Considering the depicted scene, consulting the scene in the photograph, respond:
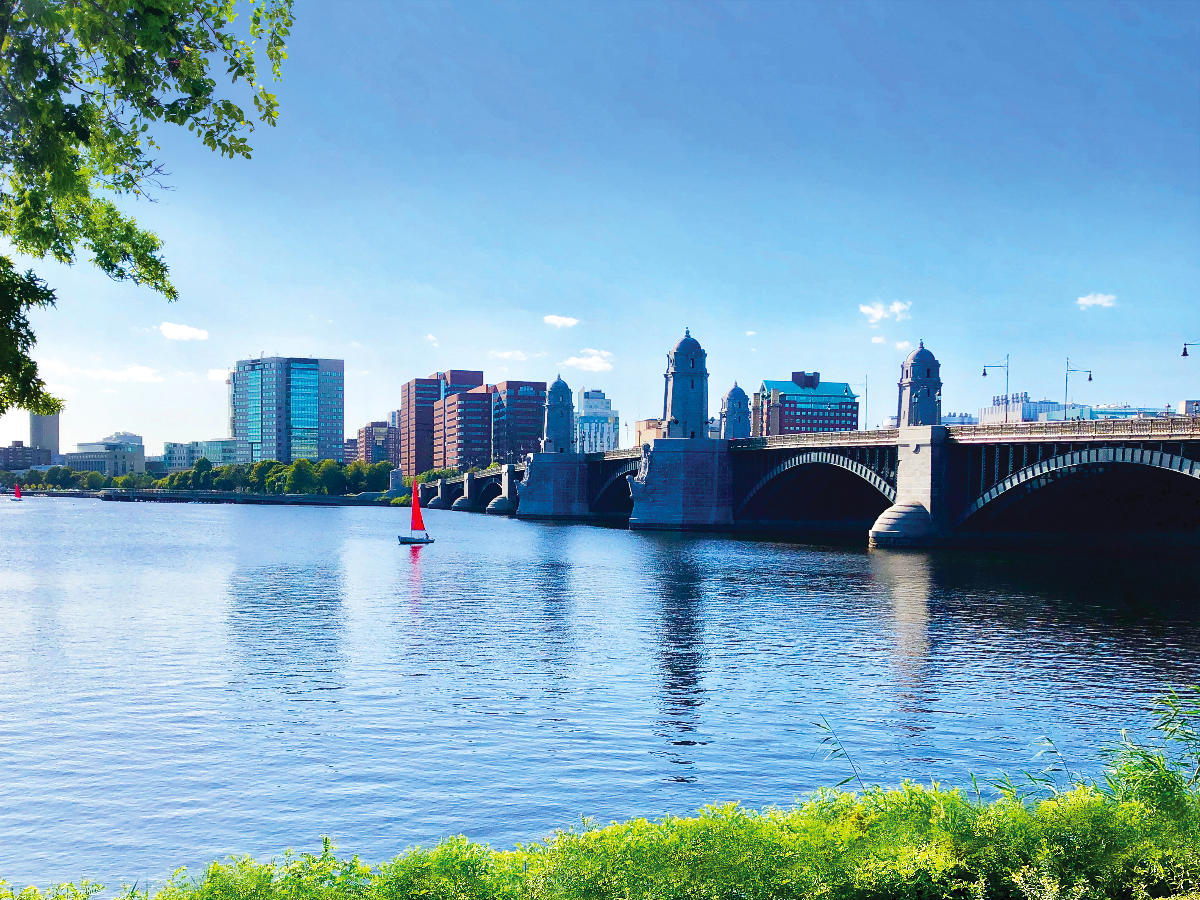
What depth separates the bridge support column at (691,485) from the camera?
11900 cm

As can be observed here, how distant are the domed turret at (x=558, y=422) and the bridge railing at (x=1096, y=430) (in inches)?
4011

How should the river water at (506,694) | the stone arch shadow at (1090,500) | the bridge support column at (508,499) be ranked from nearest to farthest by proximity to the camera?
the river water at (506,694) < the stone arch shadow at (1090,500) < the bridge support column at (508,499)

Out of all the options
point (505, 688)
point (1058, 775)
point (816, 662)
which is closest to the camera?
point (1058, 775)

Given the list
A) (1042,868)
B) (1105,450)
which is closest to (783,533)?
(1105,450)

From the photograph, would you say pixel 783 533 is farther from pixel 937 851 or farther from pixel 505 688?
pixel 937 851

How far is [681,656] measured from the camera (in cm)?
3916

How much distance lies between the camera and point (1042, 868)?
453 inches

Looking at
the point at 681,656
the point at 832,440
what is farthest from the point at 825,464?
the point at 681,656

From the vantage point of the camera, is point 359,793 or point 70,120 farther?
point 359,793

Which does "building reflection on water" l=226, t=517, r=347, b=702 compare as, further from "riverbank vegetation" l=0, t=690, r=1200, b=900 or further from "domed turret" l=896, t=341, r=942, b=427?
"domed turret" l=896, t=341, r=942, b=427

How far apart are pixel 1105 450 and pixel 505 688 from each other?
49.5 meters

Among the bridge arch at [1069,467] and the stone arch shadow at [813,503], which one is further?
the stone arch shadow at [813,503]

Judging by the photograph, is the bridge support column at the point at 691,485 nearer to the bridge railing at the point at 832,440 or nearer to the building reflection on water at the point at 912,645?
the bridge railing at the point at 832,440

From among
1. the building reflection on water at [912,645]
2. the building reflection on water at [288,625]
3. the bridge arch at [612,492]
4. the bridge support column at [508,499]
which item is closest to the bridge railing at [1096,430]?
the building reflection on water at [912,645]
